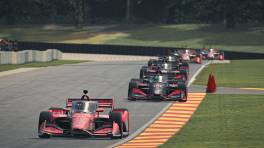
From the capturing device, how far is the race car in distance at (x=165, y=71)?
49.3 metres

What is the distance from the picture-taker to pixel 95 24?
448ft

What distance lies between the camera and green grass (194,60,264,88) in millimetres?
53338

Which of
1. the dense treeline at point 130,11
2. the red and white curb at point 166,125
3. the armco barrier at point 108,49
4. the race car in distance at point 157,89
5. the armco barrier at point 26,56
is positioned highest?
the dense treeline at point 130,11

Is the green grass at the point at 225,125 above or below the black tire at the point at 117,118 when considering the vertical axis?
below

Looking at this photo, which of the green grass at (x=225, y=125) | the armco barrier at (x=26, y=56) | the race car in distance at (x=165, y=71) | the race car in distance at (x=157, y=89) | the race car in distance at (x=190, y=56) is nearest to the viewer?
the green grass at (x=225, y=125)

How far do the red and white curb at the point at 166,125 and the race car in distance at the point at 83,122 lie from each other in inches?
27.9

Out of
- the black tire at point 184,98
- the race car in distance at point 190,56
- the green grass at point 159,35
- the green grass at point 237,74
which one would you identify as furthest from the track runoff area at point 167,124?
the green grass at point 159,35

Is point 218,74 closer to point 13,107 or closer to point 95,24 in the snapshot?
point 13,107

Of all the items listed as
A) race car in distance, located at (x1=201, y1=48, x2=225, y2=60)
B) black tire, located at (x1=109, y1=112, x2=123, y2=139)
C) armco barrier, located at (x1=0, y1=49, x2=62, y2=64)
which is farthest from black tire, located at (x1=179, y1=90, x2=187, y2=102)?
race car in distance, located at (x1=201, y1=48, x2=225, y2=60)

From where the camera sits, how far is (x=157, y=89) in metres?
40.7

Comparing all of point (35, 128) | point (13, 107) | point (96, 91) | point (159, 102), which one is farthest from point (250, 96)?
point (35, 128)

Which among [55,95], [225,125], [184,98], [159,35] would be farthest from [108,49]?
[225,125]

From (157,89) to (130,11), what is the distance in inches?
3881

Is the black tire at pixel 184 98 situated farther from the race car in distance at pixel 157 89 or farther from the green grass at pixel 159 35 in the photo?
the green grass at pixel 159 35
